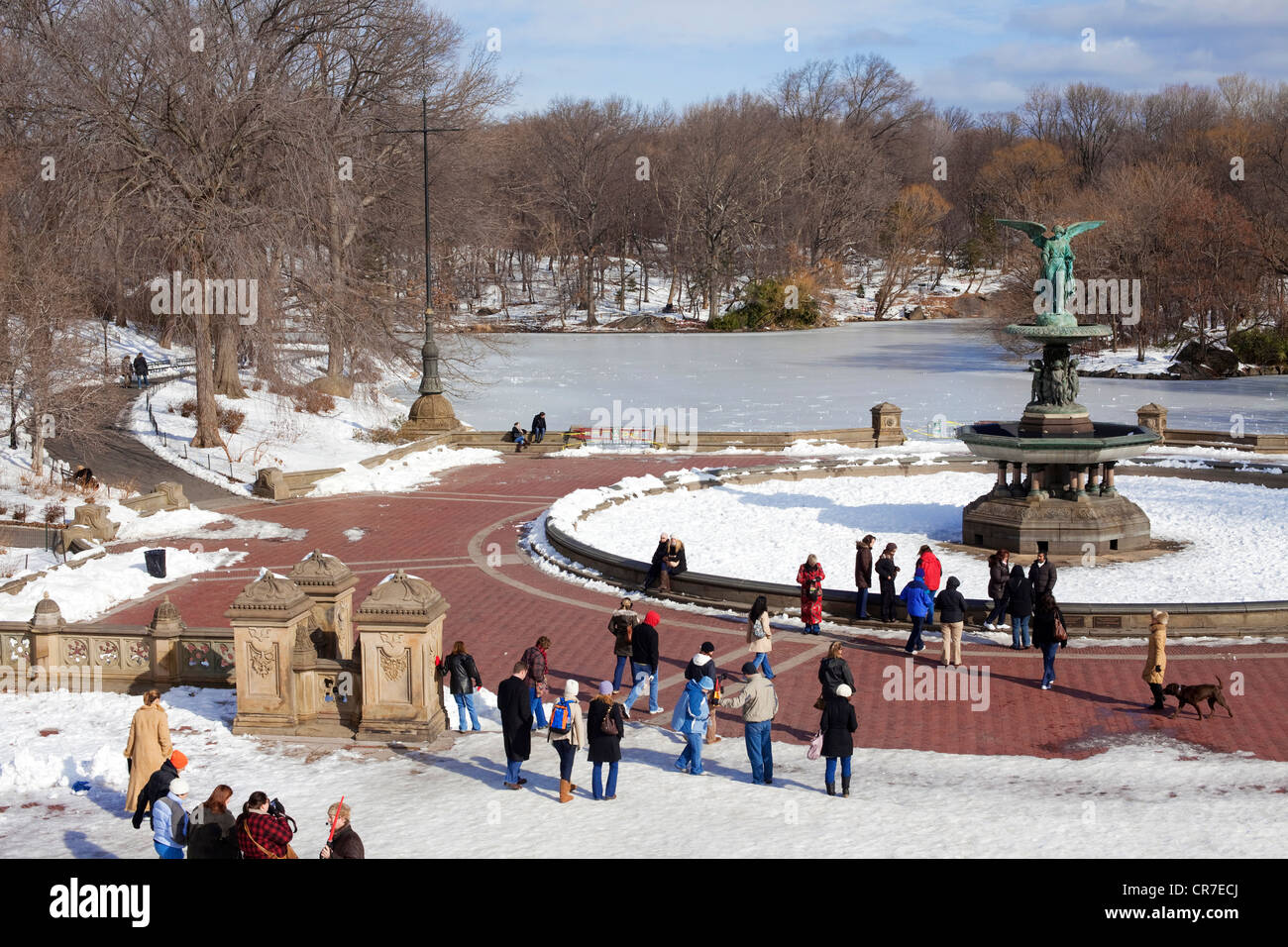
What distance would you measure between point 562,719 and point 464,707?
2.42m

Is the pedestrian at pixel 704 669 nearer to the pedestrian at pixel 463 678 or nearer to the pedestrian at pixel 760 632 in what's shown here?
the pedestrian at pixel 760 632

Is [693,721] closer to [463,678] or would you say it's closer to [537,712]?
[537,712]

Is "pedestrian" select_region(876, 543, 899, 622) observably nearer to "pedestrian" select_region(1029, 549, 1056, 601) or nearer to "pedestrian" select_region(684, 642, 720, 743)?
"pedestrian" select_region(1029, 549, 1056, 601)

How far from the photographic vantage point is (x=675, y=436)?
38062mm

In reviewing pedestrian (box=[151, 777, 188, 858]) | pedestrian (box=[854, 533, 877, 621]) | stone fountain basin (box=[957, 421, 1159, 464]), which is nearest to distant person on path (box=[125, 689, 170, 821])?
pedestrian (box=[151, 777, 188, 858])

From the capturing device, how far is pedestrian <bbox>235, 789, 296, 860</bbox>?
30.3 ft

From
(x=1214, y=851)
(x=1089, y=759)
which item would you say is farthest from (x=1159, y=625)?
(x=1214, y=851)

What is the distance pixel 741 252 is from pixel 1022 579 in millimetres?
95534

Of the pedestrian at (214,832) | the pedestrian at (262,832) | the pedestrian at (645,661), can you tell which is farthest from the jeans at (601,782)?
the pedestrian at (214,832)

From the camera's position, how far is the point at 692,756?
12508 millimetres

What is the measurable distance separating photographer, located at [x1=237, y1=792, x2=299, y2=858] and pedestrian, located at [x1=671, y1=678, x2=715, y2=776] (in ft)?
13.5

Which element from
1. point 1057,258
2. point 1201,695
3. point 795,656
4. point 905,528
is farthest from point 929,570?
point 1057,258

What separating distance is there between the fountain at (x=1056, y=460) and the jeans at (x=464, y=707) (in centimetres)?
1180

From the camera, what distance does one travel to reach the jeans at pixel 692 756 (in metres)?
12.3
